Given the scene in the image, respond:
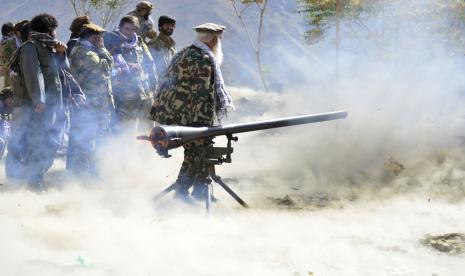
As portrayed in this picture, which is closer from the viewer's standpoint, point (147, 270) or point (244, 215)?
point (147, 270)

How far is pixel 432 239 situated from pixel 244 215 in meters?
1.65

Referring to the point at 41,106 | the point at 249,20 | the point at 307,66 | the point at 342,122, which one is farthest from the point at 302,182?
the point at 249,20

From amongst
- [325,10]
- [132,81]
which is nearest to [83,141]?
[132,81]

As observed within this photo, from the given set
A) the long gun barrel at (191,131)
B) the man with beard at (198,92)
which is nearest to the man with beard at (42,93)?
the man with beard at (198,92)

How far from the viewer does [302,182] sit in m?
6.65

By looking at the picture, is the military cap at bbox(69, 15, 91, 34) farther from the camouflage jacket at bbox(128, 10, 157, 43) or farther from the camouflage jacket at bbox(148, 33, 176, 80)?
the camouflage jacket at bbox(128, 10, 157, 43)

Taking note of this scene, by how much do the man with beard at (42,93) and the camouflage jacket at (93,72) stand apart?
1.22 feet

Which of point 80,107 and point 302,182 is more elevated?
point 80,107

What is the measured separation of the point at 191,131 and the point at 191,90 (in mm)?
730

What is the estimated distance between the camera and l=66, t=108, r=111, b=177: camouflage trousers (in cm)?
623

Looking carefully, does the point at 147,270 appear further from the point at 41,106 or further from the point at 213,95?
the point at 41,106

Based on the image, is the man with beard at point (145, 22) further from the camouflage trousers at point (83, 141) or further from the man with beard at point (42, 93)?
the man with beard at point (42, 93)

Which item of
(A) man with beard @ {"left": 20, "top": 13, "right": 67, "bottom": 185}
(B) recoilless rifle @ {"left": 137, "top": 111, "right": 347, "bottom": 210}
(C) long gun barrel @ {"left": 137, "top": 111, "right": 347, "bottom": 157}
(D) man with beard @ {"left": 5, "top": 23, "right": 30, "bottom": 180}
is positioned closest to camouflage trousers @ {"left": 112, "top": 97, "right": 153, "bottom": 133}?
(A) man with beard @ {"left": 20, "top": 13, "right": 67, "bottom": 185}

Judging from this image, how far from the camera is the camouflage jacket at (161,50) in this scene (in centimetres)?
802
